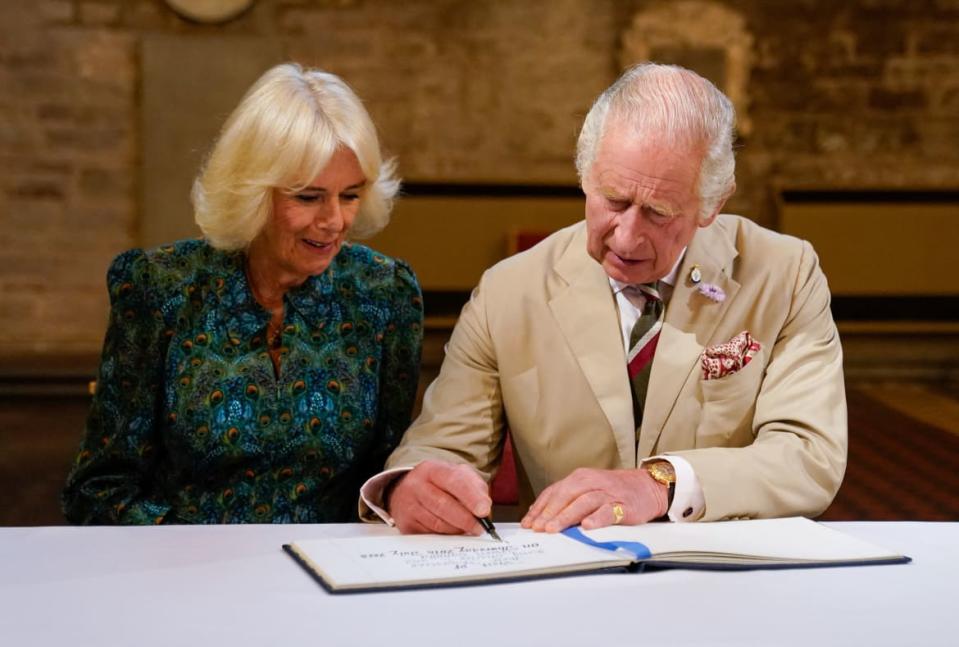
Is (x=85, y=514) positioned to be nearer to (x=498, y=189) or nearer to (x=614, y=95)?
(x=614, y=95)

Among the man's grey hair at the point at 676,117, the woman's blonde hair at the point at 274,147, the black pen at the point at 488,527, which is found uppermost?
the man's grey hair at the point at 676,117

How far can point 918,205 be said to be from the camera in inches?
322

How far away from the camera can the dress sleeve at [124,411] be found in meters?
2.44

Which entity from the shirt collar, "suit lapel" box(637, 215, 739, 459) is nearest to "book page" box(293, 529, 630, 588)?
"suit lapel" box(637, 215, 739, 459)

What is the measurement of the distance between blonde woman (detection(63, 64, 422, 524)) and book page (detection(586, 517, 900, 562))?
794 millimetres

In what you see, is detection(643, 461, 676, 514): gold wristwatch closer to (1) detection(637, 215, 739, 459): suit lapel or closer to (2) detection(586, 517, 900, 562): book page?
(2) detection(586, 517, 900, 562): book page

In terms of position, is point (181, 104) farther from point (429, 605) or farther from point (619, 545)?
point (429, 605)

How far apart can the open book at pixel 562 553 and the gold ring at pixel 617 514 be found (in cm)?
2

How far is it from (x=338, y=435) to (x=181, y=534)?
61 cm

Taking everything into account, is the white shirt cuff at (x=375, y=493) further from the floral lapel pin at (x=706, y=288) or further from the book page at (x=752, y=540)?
the floral lapel pin at (x=706, y=288)

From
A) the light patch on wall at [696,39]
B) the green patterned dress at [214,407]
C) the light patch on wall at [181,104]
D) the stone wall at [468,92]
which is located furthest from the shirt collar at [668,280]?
the light patch on wall at [696,39]

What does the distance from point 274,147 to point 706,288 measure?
33.9 inches

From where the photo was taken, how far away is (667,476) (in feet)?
6.53

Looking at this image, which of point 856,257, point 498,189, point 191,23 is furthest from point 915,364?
point 191,23
